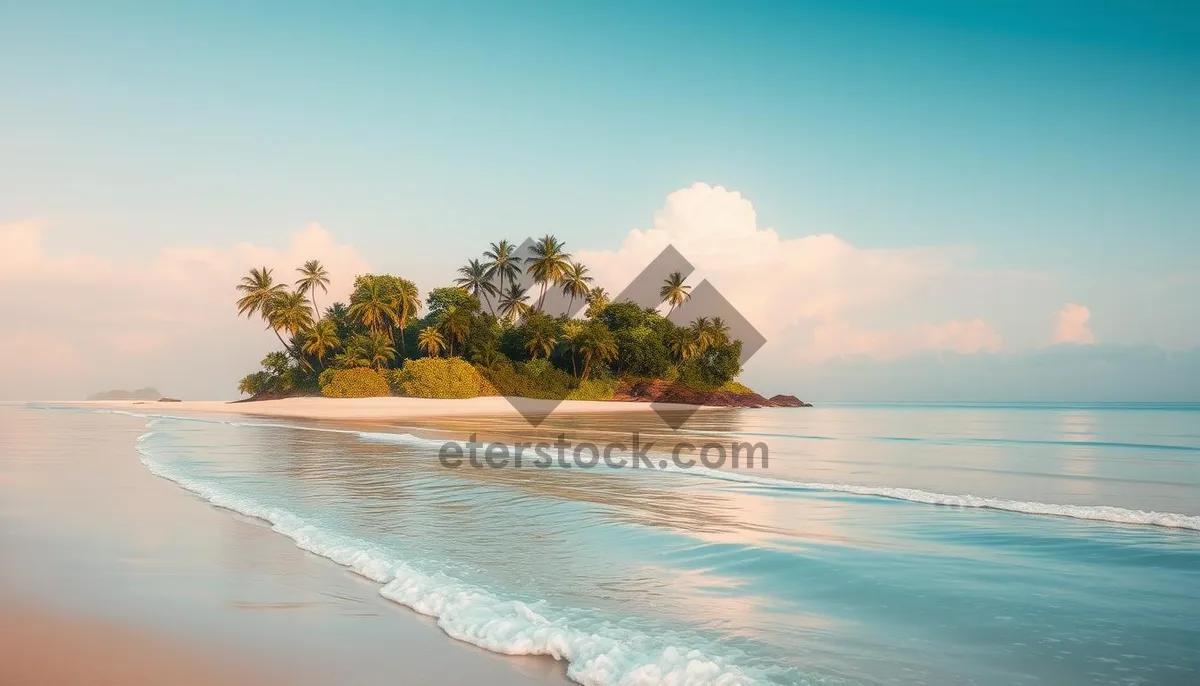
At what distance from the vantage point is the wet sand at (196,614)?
13.7 ft

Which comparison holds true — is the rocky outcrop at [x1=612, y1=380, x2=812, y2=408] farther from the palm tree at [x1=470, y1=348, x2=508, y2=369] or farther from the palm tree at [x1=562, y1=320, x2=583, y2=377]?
the palm tree at [x1=470, y1=348, x2=508, y2=369]

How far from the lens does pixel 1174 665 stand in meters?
4.48

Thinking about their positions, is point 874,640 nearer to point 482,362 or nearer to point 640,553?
point 640,553

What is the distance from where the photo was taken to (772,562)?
23.6 ft

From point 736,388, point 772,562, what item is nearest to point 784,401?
point 736,388

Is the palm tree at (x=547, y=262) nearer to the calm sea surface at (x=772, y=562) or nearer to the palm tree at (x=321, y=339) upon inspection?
the palm tree at (x=321, y=339)

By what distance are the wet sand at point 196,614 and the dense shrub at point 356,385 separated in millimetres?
50807

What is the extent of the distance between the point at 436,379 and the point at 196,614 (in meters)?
53.9

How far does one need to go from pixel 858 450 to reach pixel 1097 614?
17386 mm

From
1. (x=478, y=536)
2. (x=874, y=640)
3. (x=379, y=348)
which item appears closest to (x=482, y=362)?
(x=379, y=348)

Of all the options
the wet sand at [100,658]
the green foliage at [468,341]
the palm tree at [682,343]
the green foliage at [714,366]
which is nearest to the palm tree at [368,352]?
the green foliage at [468,341]

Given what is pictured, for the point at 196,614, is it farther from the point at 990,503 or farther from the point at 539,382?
the point at 539,382

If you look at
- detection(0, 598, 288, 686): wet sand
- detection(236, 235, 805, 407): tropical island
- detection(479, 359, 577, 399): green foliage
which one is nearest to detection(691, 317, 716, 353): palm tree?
detection(236, 235, 805, 407): tropical island

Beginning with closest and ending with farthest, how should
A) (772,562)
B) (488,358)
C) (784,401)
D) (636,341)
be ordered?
(772,562) < (488,358) < (636,341) < (784,401)
